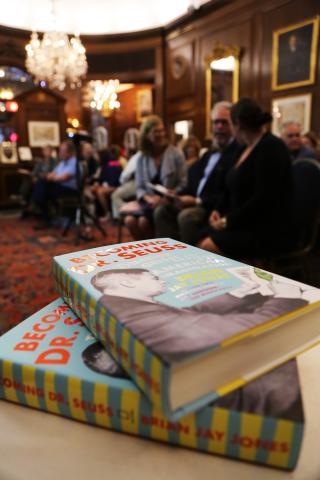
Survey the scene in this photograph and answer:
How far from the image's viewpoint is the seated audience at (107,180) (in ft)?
20.0

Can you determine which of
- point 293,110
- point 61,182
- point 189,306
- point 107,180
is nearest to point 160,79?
point 107,180

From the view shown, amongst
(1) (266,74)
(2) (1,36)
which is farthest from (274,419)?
(2) (1,36)

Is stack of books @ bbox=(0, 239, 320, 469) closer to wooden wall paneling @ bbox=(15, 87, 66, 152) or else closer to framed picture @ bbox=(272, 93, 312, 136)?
framed picture @ bbox=(272, 93, 312, 136)

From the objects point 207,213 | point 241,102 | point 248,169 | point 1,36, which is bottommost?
point 207,213

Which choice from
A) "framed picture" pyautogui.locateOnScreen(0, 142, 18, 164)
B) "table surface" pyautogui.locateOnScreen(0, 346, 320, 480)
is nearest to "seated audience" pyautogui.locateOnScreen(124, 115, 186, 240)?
"table surface" pyautogui.locateOnScreen(0, 346, 320, 480)

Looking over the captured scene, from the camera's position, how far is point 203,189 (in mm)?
2531

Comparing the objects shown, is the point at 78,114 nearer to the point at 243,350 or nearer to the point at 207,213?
the point at 207,213

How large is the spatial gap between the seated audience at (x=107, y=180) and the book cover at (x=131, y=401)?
574 centimetres

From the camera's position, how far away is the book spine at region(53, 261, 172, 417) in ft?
1.12

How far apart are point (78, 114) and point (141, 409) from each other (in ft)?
30.6

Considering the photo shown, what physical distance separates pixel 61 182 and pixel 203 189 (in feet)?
9.46

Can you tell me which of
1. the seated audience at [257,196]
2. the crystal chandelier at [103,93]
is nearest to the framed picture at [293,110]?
the seated audience at [257,196]

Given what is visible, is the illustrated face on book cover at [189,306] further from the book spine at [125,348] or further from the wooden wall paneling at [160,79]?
the wooden wall paneling at [160,79]

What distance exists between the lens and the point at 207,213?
8.14 feet
